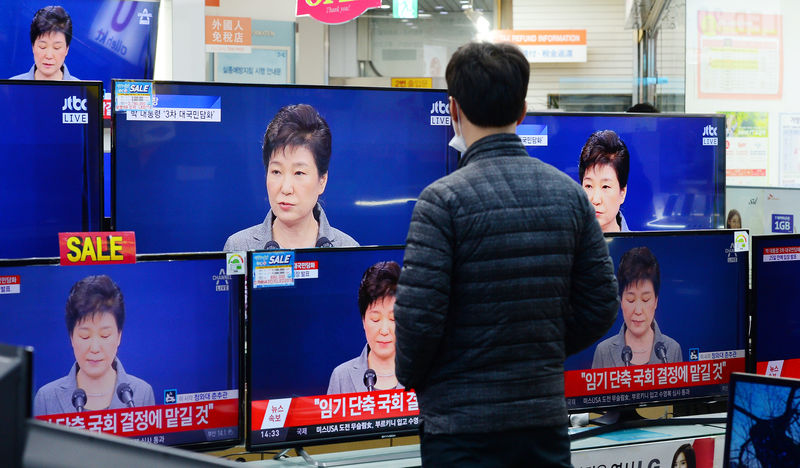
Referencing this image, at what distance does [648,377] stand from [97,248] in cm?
147

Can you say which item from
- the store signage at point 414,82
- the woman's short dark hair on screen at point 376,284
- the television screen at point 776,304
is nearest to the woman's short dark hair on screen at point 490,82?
the woman's short dark hair on screen at point 376,284

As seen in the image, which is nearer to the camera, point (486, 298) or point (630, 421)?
point (486, 298)

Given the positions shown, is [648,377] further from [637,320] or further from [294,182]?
[294,182]

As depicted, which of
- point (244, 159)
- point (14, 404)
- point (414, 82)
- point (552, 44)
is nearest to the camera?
point (14, 404)

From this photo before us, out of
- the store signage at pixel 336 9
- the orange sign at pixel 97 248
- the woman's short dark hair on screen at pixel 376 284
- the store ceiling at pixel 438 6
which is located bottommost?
the woman's short dark hair on screen at pixel 376 284

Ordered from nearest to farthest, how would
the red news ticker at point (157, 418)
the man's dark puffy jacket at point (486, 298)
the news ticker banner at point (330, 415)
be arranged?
the man's dark puffy jacket at point (486, 298)
the red news ticker at point (157, 418)
the news ticker banner at point (330, 415)

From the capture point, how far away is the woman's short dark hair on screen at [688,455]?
225 cm

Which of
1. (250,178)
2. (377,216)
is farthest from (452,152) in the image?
(250,178)

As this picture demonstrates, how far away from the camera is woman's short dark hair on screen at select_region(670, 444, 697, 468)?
225cm

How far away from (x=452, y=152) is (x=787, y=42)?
13.6 ft

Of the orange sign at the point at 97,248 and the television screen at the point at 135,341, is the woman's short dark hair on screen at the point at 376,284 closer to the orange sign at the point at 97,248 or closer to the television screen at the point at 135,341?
the television screen at the point at 135,341

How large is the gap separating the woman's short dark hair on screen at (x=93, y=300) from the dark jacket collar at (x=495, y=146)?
865mm

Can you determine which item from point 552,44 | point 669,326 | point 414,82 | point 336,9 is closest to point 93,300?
point 669,326

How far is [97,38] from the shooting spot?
3.41 m
